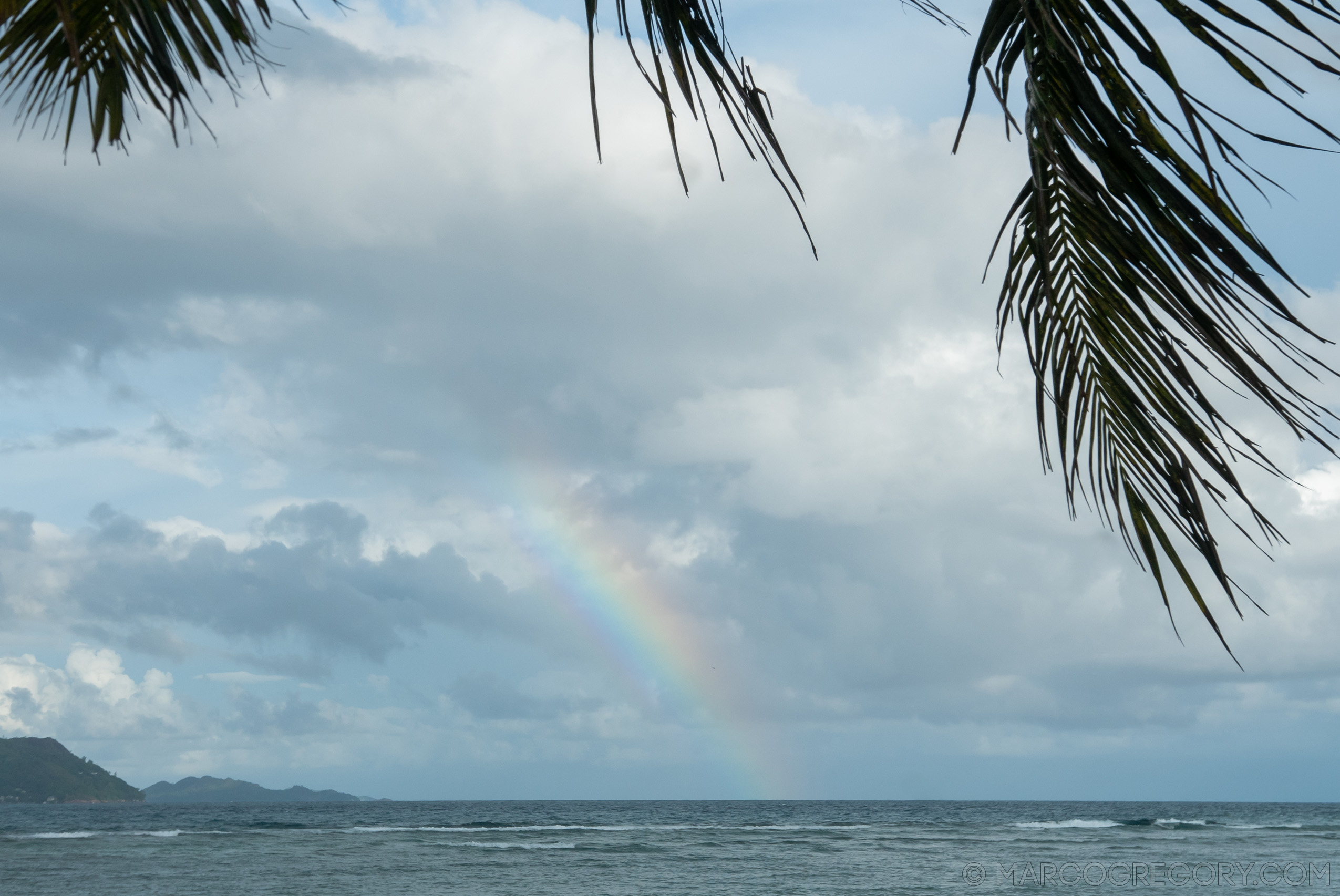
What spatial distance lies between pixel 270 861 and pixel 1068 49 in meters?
33.2

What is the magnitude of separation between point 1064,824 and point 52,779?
6030 inches

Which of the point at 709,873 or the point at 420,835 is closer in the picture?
the point at 709,873

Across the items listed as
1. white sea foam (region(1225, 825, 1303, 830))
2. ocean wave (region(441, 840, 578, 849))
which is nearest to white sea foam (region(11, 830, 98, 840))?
ocean wave (region(441, 840, 578, 849))

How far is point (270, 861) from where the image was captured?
2930 cm

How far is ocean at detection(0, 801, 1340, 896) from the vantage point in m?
23.6

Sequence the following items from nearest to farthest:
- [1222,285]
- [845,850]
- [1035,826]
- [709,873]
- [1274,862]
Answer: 1. [1222,285]
2. [709,873]
3. [1274,862]
4. [845,850]
5. [1035,826]

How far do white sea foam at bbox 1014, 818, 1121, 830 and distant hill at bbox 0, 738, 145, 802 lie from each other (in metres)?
144

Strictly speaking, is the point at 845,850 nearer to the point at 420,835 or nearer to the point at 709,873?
the point at 709,873

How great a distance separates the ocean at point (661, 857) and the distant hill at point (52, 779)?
111m

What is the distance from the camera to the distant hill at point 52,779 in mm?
145125

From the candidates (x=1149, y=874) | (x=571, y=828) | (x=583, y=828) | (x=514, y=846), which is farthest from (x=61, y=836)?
(x=1149, y=874)

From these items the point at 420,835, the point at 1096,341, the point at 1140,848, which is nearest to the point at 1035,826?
the point at 1140,848

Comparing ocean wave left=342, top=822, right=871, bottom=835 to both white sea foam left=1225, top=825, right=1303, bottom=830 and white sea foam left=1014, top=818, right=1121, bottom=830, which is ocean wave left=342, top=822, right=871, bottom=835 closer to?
white sea foam left=1014, top=818, right=1121, bottom=830

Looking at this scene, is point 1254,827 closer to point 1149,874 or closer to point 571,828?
point 1149,874
